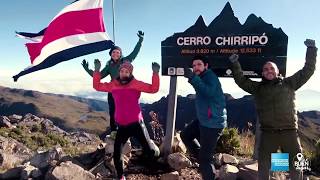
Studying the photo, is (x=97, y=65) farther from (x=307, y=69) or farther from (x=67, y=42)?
(x=307, y=69)

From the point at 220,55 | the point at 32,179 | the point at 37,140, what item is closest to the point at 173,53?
the point at 220,55

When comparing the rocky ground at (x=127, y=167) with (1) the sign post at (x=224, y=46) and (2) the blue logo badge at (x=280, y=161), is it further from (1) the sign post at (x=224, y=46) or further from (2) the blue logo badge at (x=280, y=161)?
(2) the blue logo badge at (x=280, y=161)

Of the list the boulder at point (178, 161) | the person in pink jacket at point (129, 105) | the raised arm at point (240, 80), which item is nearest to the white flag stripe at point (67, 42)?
the person in pink jacket at point (129, 105)

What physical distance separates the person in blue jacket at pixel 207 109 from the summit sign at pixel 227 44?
8.09ft

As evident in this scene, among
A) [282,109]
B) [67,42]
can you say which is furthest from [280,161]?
[67,42]

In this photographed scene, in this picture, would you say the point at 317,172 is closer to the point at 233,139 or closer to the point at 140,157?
the point at 233,139

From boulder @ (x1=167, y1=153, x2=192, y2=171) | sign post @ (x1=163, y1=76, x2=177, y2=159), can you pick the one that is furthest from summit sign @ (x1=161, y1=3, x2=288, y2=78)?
boulder @ (x1=167, y1=153, x2=192, y2=171)

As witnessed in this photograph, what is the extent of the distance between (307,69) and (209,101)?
166 cm

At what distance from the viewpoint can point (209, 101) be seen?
6953 millimetres

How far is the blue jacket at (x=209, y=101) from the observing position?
6824mm

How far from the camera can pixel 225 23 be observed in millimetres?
9625

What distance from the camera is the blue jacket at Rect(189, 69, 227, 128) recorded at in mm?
6824

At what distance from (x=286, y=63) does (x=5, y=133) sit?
1177 inches

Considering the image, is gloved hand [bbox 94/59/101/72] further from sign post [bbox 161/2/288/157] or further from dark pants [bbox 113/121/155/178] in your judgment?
sign post [bbox 161/2/288/157]
